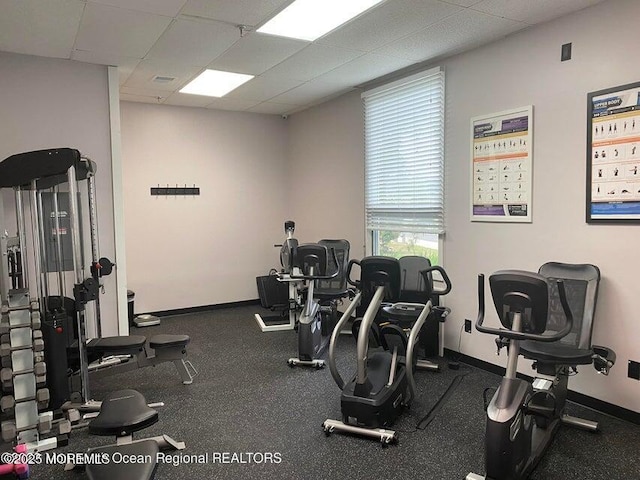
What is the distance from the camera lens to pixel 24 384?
279cm

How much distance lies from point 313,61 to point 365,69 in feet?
2.00

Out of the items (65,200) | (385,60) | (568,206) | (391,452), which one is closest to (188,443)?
(391,452)

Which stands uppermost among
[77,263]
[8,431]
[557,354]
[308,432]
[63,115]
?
[63,115]

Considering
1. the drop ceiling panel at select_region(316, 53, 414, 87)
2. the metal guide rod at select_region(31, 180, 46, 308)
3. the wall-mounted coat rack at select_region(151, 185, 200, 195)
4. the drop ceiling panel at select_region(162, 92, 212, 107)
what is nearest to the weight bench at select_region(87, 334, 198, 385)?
the metal guide rod at select_region(31, 180, 46, 308)

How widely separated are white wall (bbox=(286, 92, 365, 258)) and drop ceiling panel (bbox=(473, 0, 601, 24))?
2.41 metres

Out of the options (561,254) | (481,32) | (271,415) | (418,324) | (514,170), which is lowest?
(271,415)

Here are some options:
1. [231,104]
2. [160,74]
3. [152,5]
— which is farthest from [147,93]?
[152,5]

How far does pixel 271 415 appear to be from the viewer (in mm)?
3262

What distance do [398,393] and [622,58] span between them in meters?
2.70

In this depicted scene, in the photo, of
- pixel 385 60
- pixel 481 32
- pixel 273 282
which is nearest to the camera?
pixel 481 32

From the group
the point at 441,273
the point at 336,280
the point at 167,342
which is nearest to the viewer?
the point at 441,273

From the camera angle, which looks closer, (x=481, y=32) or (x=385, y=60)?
(x=481, y=32)

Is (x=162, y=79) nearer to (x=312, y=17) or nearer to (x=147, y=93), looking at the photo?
(x=147, y=93)

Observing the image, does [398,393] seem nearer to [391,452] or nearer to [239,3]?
[391,452]
